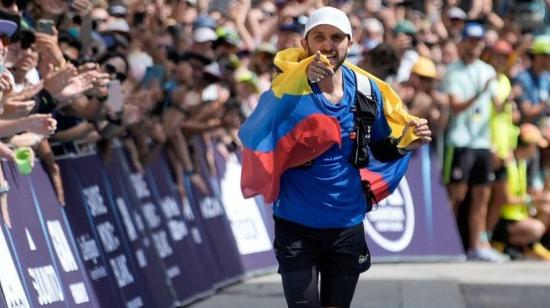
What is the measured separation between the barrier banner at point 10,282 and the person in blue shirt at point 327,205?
1.65 m

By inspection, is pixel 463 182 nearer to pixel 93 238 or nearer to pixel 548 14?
pixel 548 14

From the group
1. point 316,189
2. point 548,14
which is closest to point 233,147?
point 316,189

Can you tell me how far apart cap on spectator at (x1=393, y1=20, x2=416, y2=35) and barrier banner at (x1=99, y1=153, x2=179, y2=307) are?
20.8 ft

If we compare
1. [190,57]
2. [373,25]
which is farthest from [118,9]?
[373,25]

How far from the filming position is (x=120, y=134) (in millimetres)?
12172

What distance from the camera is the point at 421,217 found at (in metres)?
17.6

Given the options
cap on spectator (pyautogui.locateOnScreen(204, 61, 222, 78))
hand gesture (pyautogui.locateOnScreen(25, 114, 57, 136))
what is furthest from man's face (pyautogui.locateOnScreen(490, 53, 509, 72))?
hand gesture (pyautogui.locateOnScreen(25, 114, 57, 136))

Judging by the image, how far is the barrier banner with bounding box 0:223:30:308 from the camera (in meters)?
8.84

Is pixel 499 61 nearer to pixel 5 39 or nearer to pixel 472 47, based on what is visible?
pixel 472 47

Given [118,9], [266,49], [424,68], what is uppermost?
[118,9]

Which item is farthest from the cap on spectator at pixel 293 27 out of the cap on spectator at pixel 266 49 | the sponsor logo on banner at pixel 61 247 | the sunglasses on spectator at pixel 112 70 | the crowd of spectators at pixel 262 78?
the sponsor logo on banner at pixel 61 247

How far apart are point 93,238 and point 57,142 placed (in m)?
0.80

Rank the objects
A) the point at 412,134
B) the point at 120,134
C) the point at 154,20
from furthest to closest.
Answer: the point at 154,20, the point at 120,134, the point at 412,134

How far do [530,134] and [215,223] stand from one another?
5306 mm
